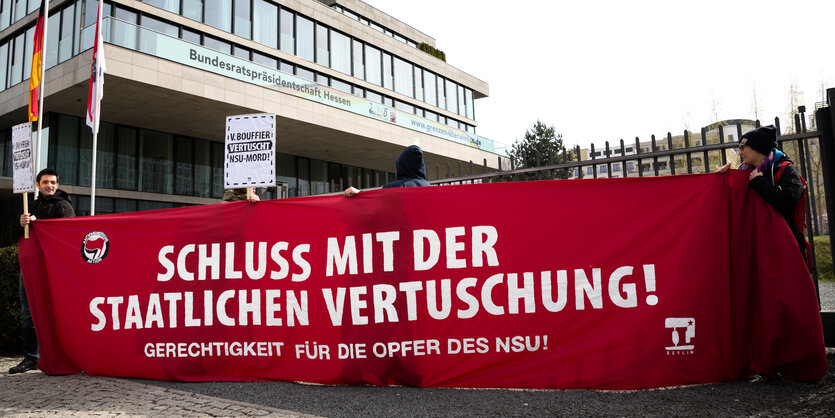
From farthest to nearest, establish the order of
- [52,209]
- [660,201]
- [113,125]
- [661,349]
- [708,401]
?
[113,125]
[52,209]
[660,201]
[661,349]
[708,401]

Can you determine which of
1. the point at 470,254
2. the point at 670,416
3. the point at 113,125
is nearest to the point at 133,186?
the point at 113,125

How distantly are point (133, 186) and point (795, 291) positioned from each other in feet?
77.8

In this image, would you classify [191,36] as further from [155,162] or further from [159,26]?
[155,162]

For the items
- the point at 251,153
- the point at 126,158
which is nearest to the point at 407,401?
the point at 251,153

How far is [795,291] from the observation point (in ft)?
13.0

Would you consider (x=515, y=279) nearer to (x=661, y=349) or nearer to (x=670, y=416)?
(x=661, y=349)

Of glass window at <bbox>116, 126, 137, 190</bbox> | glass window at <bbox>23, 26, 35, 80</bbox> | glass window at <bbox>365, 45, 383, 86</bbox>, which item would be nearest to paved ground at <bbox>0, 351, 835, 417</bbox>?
glass window at <bbox>116, 126, 137, 190</bbox>

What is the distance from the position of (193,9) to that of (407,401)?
23.4 metres

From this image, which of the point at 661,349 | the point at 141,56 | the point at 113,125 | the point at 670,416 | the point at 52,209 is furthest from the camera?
the point at 113,125

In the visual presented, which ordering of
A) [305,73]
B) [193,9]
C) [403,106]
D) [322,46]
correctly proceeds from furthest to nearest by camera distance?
[403,106], [322,46], [305,73], [193,9]

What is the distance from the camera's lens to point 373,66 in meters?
32.8

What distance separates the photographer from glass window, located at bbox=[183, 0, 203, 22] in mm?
23156

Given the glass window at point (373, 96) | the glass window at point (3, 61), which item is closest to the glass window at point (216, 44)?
the glass window at point (3, 61)

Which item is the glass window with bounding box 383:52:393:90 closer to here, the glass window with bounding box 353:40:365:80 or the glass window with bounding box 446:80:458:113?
the glass window with bounding box 353:40:365:80
